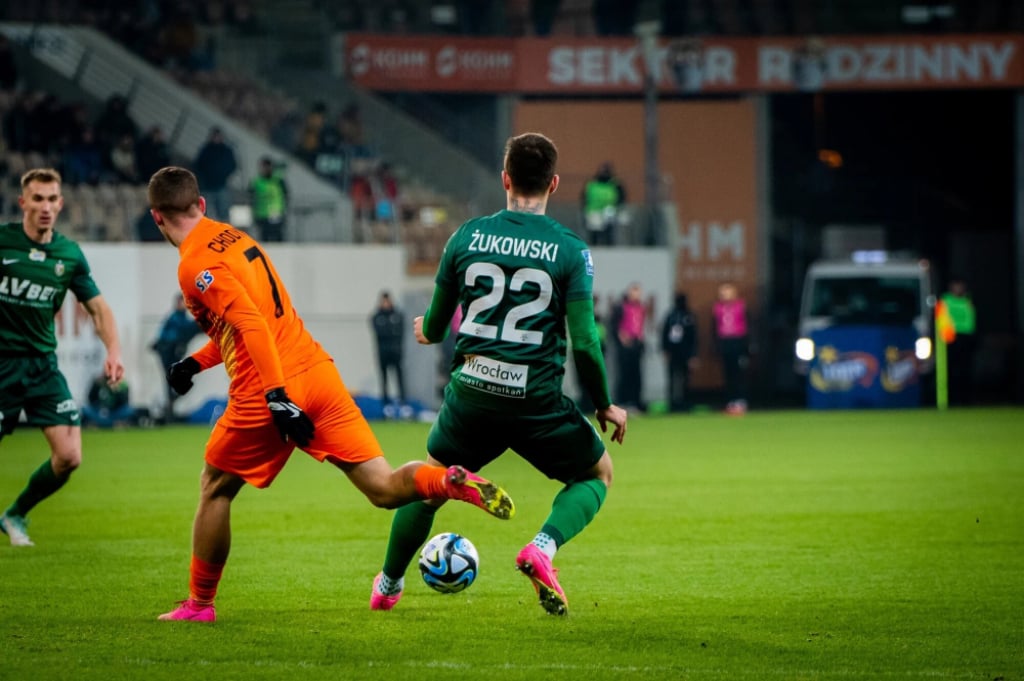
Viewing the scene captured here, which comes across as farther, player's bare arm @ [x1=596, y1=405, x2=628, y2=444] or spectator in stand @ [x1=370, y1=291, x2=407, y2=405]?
spectator in stand @ [x1=370, y1=291, x2=407, y2=405]

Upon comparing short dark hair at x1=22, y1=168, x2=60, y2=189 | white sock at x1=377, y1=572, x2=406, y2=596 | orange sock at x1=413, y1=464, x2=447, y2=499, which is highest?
short dark hair at x1=22, y1=168, x2=60, y2=189

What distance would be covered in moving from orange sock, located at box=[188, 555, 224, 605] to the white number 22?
1668 millimetres

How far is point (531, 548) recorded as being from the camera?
22.2ft

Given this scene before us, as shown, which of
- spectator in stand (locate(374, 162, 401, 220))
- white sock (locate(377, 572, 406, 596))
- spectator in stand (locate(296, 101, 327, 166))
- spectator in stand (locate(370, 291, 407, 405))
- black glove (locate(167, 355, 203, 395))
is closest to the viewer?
black glove (locate(167, 355, 203, 395))

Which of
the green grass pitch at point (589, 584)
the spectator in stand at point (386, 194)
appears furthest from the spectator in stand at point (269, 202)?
the green grass pitch at point (589, 584)

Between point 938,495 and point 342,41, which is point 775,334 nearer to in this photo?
point 342,41

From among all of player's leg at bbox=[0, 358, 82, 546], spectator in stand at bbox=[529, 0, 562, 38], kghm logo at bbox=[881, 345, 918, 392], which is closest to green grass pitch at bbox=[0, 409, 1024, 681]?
player's leg at bbox=[0, 358, 82, 546]

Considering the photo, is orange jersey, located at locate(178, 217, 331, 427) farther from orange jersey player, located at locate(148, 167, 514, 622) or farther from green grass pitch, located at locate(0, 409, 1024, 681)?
green grass pitch, located at locate(0, 409, 1024, 681)

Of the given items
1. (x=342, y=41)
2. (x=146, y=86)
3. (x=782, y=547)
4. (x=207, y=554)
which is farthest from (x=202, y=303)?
(x=342, y=41)

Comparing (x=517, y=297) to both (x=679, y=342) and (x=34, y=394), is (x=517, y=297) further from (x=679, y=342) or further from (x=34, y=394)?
(x=679, y=342)

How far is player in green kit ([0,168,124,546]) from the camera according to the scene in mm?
9750

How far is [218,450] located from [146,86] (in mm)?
23877

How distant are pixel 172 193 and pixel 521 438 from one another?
72.2 inches

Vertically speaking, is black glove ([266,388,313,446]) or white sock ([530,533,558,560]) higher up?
black glove ([266,388,313,446])
